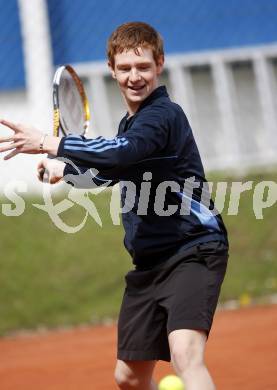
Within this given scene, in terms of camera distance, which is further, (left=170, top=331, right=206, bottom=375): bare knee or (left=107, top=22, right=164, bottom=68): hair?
(left=107, top=22, right=164, bottom=68): hair

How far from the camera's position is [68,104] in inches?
203

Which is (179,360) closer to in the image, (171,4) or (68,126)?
(68,126)

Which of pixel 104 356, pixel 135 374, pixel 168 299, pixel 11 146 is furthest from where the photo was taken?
pixel 104 356

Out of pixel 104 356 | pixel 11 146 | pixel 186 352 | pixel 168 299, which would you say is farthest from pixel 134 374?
pixel 104 356

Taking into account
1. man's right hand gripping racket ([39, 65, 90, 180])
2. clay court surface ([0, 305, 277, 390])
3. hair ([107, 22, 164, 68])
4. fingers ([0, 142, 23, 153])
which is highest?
hair ([107, 22, 164, 68])

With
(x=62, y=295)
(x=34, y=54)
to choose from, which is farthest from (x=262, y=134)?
(x=62, y=295)

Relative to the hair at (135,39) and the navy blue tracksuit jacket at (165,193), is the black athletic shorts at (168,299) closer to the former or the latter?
the navy blue tracksuit jacket at (165,193)

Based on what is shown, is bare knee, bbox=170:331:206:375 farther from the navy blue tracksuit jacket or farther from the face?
the face

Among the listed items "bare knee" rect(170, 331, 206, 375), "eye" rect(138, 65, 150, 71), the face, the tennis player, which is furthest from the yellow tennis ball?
"eye" rect(138, 65, 150, 71)

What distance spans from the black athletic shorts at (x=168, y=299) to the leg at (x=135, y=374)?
0.19 ft

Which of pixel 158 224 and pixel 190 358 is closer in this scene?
pixel 190 358

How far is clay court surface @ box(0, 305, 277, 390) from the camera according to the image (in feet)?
21.2

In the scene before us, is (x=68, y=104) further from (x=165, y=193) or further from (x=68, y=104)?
(x=165, y=193)

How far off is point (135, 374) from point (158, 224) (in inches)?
29.4
